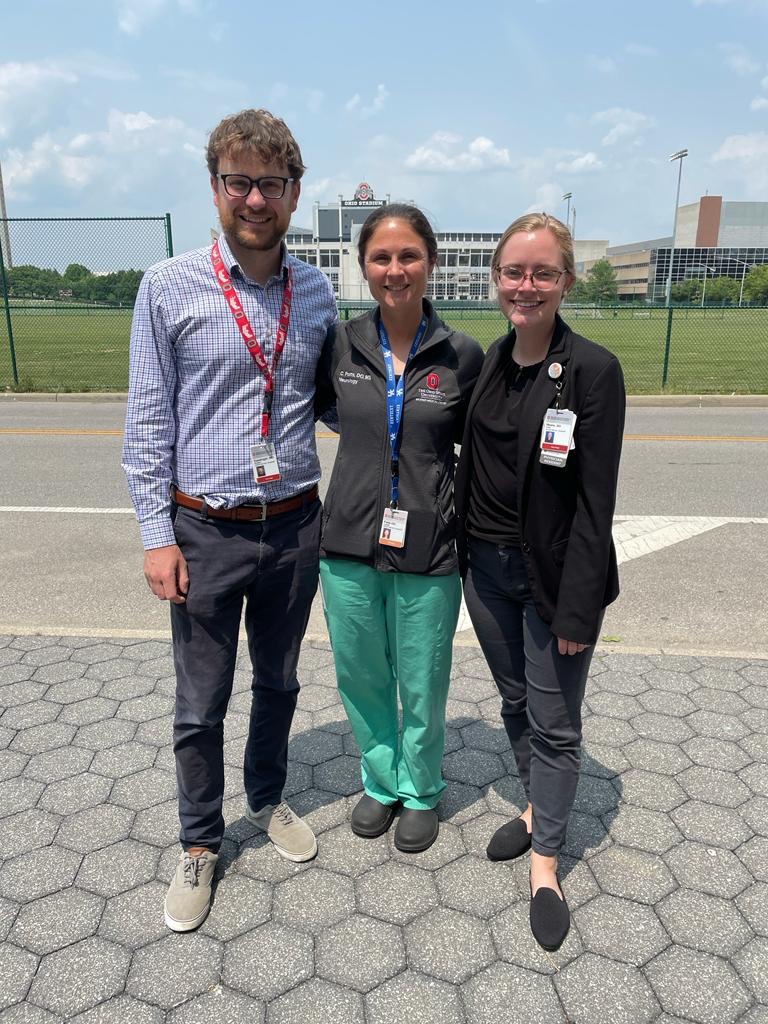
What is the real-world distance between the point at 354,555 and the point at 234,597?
39 centimetres

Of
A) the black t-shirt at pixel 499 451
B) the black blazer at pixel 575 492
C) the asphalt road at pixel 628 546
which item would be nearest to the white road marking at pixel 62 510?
the asphalt road at pixel 628 546

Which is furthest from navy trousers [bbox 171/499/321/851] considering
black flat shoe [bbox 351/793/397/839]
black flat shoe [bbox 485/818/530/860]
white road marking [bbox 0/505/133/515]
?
white road marking [bbox 0/505/133/515]

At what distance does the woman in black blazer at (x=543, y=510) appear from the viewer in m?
2.05

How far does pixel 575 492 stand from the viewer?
2.12 m

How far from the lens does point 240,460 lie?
2240 millimetres

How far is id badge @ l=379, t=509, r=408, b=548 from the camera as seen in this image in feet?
7.77

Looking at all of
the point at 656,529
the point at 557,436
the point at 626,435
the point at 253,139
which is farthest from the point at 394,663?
the point at 626,435

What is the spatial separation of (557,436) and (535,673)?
0.74 meters

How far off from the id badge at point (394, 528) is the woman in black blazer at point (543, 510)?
0.60 ft

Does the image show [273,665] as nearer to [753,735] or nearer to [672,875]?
[672,875]

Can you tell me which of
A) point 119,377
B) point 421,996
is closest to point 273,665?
point 421,996

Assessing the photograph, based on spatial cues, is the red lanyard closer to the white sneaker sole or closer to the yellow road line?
the white sneaker sole

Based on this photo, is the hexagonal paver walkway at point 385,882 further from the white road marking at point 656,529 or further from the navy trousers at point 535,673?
the white road marking at point 656,529

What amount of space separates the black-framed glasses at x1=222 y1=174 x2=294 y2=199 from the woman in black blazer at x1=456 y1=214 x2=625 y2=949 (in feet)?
2.13
